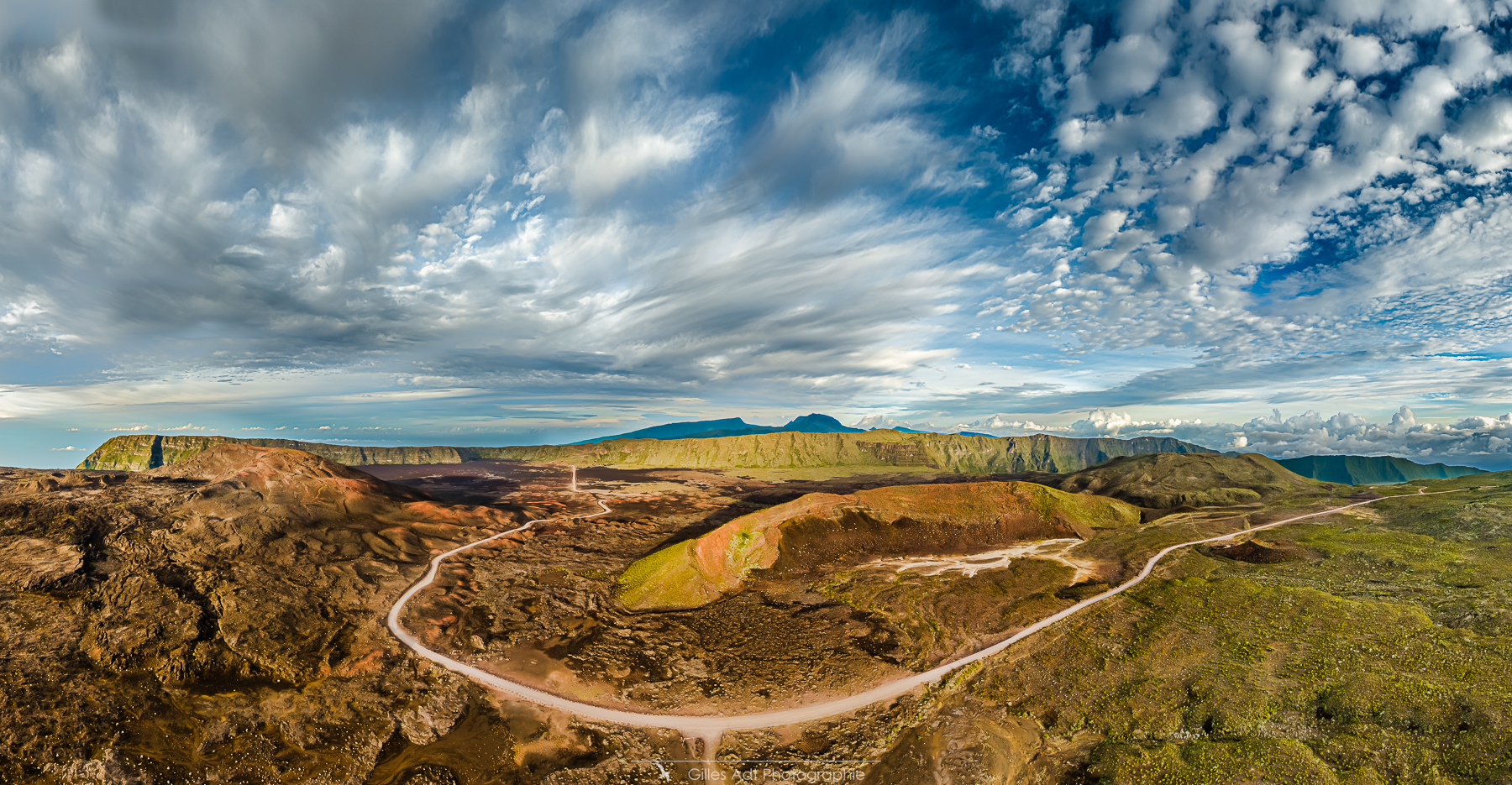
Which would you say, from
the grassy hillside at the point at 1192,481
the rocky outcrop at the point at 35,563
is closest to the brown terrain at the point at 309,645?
the rocky outcrop at the point at 35,563

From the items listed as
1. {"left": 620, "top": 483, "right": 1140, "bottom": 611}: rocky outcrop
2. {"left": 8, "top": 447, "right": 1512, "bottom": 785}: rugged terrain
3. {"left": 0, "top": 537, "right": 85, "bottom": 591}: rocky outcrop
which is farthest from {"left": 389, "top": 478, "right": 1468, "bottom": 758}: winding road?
{"left": 0, "top": 537, "right": 85, "bottom": 591}: rocky outcrop

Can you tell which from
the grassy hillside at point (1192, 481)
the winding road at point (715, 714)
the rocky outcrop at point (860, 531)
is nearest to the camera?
the winding road at point (715, 714)

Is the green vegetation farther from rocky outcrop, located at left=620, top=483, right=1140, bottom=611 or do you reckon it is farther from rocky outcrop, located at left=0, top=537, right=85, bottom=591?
rocky outcrop, located at left=0, top=537, right=85, bottom=591

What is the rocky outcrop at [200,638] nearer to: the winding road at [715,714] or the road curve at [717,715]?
the winding road at [715,714]

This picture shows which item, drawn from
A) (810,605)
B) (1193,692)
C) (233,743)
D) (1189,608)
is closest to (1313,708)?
(1193,692)

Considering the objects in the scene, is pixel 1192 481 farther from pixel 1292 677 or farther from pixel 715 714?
pixel 715 714

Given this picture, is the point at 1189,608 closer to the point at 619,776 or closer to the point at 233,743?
the point at 619,776
